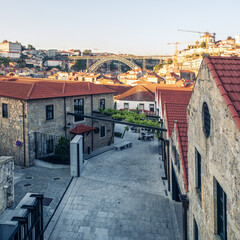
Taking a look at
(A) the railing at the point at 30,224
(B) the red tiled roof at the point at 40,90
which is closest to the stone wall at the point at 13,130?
(B) the red tiled roof at the point at 40,90

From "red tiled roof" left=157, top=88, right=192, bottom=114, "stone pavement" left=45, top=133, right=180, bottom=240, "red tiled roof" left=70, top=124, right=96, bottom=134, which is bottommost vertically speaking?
→ "stone pavement" left=45, top=133, right=180, bottom=240

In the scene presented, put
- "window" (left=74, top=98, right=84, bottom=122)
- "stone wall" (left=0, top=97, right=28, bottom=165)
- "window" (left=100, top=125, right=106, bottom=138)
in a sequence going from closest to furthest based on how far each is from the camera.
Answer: "stone wall" (left=0, top=97, right=28, bottom=165) < "window" (left=74, top=98, right=84, bottom=122) < "window" (left=100, top=125, right=106, bottom=138)

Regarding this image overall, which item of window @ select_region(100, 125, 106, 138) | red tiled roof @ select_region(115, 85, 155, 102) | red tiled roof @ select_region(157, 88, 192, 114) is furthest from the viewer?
red tiled roof @ select_region(115, 85, 155, 102)

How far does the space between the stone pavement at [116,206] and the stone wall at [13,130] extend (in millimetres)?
5955

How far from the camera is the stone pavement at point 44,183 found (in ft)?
47.9

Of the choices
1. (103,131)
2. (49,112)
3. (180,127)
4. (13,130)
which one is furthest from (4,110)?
(180,127)

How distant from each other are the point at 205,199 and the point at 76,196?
1015cm

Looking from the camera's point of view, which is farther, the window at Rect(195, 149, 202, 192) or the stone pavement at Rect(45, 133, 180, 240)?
the stone pavement at Rect(45, 133, 180, 240)

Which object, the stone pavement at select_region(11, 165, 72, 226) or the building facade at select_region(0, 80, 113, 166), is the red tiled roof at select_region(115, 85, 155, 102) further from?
the stone pavement at select_region(11, 165, 72, 226)

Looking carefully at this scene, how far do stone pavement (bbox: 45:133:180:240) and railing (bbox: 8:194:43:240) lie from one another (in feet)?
8.81

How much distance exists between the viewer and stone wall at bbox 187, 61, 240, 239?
456 centimetres

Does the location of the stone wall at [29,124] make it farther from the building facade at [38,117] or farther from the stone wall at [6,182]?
the stone wall at [6,182]

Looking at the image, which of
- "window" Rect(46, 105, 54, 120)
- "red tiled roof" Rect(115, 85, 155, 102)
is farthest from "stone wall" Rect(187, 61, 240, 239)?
"red tiled roof" Rect(115, 85, 155, 102)

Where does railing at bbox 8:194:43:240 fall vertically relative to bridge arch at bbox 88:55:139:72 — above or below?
below
